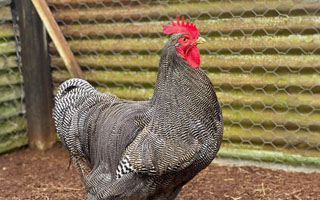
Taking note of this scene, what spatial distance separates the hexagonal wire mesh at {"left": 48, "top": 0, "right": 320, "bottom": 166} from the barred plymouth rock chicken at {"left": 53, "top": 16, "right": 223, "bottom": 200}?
1374 mm

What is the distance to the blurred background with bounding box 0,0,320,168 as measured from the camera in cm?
425

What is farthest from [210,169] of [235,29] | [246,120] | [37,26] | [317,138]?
[37,26]

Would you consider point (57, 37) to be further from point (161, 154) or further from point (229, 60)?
point (161, 154)

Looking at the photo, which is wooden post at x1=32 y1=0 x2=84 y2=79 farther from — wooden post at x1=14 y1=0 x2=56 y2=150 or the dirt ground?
the dirt ground

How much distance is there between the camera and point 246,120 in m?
4.58

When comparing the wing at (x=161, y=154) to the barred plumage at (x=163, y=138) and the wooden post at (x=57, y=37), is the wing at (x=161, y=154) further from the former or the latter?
the wooden post at (x=57, y=37)

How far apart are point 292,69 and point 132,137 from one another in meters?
1.88

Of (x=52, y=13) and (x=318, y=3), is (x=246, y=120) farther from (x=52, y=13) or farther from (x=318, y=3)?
(x=52, y=13)

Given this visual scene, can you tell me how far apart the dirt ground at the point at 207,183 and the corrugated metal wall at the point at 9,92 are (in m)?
0.34

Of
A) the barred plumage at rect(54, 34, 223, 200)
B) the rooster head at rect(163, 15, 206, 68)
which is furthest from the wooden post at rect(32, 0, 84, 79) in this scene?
the rooster head at rect(163, 15, 206, 68)

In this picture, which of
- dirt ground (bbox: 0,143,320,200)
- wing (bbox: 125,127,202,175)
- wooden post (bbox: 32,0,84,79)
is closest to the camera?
wing (bbox: 125,127,202,175)

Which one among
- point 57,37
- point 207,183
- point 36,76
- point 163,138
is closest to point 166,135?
point 163,138

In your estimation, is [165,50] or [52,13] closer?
[165,50]

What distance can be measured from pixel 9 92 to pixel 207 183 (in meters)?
2.41
